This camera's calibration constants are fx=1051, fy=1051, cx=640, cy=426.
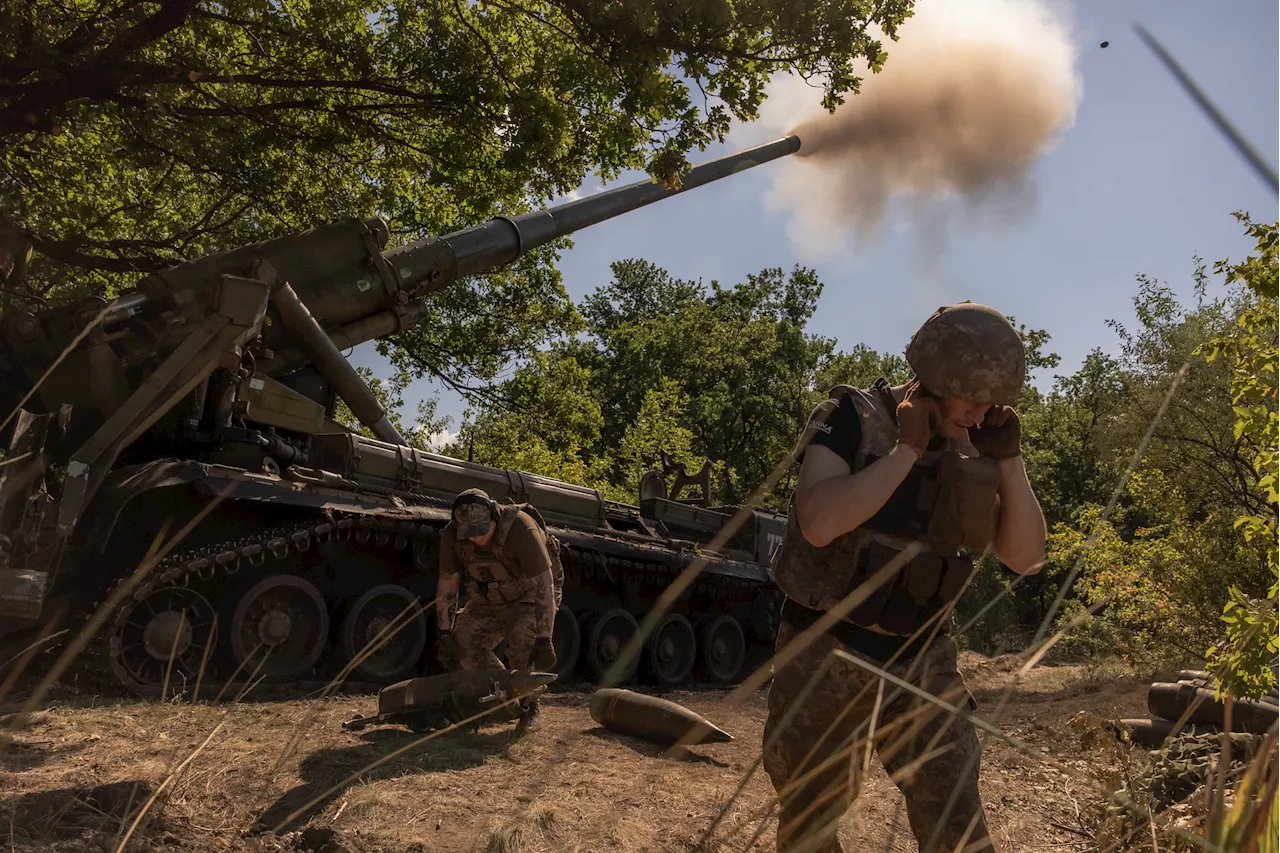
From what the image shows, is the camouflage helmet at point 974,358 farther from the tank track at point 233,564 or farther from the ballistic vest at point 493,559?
the tank track at point 233,564

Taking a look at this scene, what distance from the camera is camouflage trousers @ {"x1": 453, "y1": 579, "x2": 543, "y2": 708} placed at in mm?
7238

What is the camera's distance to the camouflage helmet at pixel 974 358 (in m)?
2.88

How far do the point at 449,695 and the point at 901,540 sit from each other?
4.26 m

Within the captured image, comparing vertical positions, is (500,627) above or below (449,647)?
below

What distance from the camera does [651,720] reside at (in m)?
7.72

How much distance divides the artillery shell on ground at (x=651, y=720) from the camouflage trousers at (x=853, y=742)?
15.3 ft

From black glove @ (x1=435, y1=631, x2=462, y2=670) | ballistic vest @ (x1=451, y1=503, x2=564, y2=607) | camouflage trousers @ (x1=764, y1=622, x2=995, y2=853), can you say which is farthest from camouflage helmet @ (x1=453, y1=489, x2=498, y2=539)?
camouflage trousers @ (x1=764, y1=622, x2=995, y2=853)

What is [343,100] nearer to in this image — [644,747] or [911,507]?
[644,747]

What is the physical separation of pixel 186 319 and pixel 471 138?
4097mm

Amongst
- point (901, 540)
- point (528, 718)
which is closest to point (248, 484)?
point (528, 718)

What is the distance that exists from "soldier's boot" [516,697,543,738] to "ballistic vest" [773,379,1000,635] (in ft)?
14.4

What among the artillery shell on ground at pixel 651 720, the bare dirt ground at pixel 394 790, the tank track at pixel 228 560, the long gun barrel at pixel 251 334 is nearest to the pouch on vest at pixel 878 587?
the bare dirt ground at pixel 394 790

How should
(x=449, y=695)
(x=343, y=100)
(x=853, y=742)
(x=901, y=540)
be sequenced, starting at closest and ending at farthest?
(x=853, y=742), (x=901, y=540), (x=449, y=695), (x=343, y=100)

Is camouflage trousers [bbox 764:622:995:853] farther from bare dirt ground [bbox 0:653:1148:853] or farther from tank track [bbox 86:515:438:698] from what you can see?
tank track [bbox 86:515:438:698]
